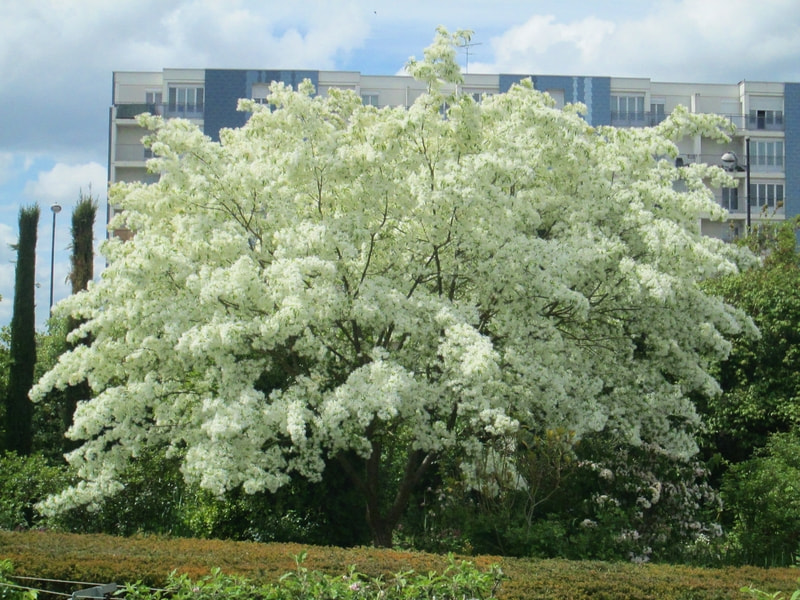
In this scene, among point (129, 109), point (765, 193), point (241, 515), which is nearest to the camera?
point (241, 515)

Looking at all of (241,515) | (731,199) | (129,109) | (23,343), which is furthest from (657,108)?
(241,515)

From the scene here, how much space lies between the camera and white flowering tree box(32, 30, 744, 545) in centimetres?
908

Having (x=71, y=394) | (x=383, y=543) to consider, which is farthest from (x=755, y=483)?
(x=71, y=394)

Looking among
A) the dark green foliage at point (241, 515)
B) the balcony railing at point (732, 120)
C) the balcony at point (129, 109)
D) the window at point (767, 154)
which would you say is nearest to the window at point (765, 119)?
the balcony railing at point (732, 120)

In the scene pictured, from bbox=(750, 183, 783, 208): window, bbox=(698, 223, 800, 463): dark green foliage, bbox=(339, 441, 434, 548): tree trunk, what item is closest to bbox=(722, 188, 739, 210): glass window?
bbox=(750, 183, 783, 208): window

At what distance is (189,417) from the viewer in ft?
34.5

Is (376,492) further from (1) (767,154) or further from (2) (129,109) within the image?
(1) (767,154)

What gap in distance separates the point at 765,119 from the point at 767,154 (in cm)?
192

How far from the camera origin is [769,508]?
1086 centimetres

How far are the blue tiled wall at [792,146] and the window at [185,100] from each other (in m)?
28.8

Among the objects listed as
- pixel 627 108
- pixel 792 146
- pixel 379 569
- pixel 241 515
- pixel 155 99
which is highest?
pixel 155 99

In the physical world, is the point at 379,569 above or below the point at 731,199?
below

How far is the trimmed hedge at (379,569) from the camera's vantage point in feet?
22.3

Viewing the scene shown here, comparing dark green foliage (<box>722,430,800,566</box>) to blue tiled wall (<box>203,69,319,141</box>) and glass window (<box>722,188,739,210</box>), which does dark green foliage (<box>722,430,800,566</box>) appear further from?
blue tiled wall (<box>203,69,319,141</box>)
